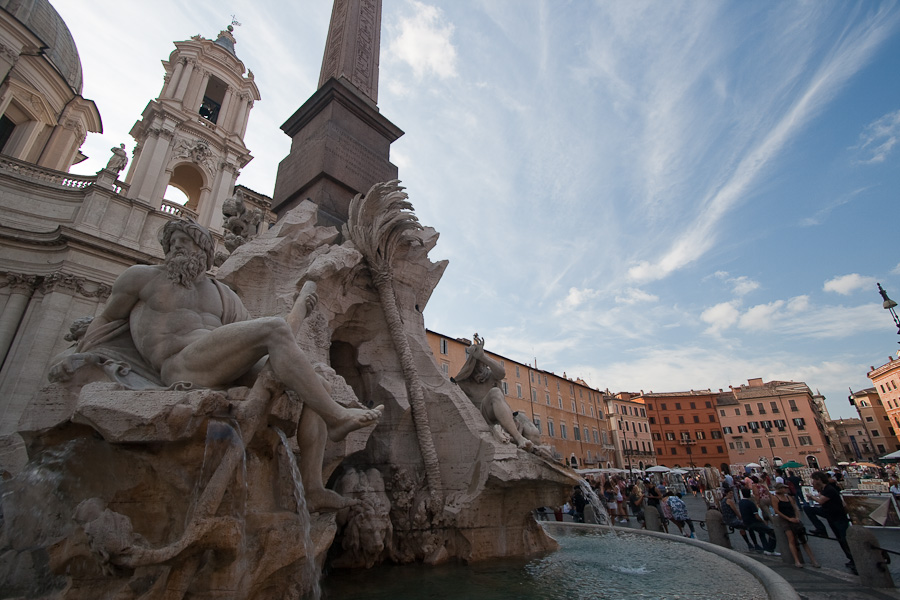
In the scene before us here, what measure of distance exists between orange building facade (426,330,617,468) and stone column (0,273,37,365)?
17.2 meters

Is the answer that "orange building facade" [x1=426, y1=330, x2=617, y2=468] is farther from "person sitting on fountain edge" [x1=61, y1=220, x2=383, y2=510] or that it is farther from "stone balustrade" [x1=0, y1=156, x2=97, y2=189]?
"person sitting on fountain edge" [x1=61, y1=220, x2=383, y2=510]

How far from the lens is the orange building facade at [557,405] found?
27.9 metres

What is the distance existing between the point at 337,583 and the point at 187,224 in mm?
2896

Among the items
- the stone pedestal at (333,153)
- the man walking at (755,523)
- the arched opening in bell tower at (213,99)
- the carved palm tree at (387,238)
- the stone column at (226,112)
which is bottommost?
the man walking at (755,523)

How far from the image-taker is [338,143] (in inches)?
243

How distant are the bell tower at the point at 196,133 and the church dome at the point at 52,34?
21.9 ft

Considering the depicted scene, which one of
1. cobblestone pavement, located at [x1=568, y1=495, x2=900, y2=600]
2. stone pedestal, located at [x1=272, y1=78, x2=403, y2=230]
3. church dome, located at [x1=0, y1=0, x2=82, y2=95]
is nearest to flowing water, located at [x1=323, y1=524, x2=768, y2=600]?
cobblestone pavement, located at [x1=568, y1=495, x2=900, y2=600]

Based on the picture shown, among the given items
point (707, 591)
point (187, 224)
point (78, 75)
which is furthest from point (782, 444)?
point (78, 75)

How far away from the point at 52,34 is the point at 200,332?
1418 inches

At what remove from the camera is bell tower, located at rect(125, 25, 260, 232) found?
71.6ft

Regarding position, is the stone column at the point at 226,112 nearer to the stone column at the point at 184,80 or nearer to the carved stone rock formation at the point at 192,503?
the stone column at the point at 184,80

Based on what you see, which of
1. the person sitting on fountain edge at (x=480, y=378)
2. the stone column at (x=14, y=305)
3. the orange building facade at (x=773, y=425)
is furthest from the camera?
the orange building facade at (x=773, y=425)

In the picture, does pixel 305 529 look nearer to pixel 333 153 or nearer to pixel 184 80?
pixel 333 153

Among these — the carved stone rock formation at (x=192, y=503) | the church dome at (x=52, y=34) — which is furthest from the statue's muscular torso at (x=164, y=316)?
the church dome at (x=52, y=34)
